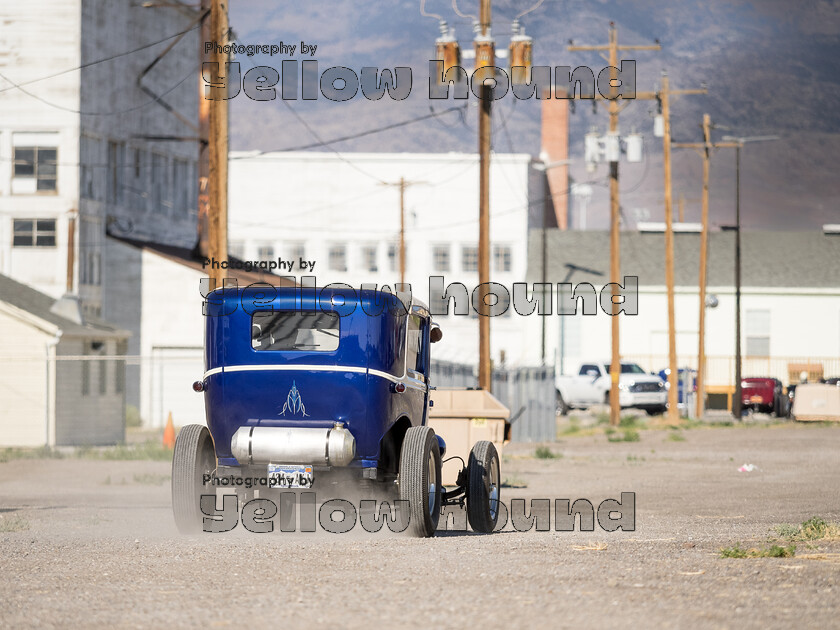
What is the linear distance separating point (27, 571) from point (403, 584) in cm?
313

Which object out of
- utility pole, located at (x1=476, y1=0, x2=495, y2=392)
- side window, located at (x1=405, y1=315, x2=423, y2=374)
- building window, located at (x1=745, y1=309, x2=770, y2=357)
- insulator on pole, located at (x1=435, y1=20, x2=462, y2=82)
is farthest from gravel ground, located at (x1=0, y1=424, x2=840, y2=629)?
building window, located at (x1=745, y1=309, x2=770, y2=357)

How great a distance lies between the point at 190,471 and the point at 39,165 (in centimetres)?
3366

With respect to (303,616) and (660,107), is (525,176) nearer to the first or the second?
(660,107)

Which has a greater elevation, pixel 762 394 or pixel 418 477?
pixel 418 477

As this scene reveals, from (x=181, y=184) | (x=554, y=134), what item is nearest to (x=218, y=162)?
(x=181, y=184)

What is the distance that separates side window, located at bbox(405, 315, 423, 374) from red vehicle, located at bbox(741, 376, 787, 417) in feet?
134

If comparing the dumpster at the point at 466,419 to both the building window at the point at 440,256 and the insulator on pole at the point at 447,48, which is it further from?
the building window at the point at 440,256

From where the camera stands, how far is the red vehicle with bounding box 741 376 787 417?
2071 inches

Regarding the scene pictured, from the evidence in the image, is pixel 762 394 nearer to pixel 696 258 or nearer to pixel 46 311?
pixel 696 258

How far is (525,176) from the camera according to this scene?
220 ft

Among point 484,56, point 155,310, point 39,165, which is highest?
point 484,56

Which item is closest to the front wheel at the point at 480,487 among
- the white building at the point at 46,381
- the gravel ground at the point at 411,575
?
the gravel ground at the point at 411,575

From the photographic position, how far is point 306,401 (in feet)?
39.4

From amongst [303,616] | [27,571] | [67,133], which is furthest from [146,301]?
[303,616]
